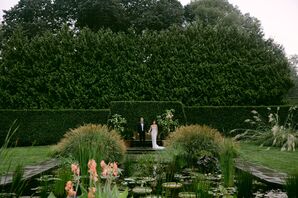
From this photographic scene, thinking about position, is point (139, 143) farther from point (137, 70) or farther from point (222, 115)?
point (137, 70)

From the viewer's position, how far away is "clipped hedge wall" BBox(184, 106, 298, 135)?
58.7 ft

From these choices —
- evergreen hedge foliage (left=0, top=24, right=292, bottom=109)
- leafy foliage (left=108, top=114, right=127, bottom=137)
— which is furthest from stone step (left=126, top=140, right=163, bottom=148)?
evergreen hedge foliage (left=0, top=24, right=292, bottom=109)

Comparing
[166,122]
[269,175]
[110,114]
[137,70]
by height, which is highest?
[137,70]

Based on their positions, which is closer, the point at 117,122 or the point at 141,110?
the point at 117,122

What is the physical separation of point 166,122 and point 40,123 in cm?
550

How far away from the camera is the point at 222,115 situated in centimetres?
1791

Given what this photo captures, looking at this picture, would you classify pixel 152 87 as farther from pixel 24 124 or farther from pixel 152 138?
pixel 24 124

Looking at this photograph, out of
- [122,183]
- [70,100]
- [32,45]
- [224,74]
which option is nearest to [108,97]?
[70,100]

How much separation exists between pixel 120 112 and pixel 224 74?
20.1ft

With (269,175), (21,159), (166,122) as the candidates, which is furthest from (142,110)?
(269,175)

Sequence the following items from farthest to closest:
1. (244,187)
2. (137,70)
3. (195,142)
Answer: (137,70)
(195,142)
(244,187)

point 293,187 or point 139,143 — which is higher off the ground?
point 139,143

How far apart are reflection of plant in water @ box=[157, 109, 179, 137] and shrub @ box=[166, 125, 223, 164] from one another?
242 inches

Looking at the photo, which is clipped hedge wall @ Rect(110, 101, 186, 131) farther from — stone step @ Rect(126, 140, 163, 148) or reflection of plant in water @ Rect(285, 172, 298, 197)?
reflection of plant in water @ Rect(285, 172, 298, 197)
